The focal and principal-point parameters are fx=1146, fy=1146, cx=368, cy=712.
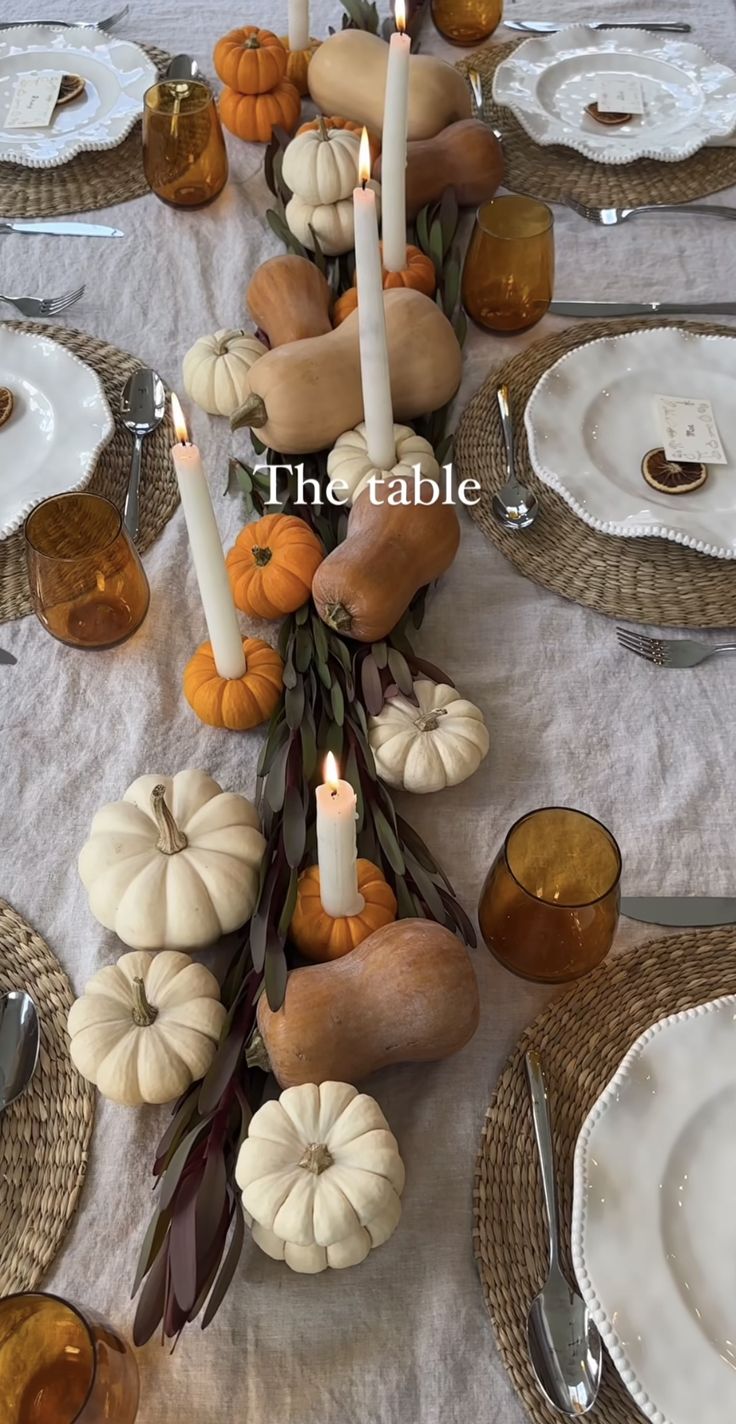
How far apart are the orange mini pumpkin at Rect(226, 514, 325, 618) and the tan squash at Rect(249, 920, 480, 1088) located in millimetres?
313

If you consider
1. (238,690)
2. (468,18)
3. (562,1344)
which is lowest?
(562,1344)

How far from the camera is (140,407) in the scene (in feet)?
3.40

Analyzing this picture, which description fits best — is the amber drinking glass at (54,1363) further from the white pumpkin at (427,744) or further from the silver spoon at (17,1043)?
the white pumpkin at (427,744)

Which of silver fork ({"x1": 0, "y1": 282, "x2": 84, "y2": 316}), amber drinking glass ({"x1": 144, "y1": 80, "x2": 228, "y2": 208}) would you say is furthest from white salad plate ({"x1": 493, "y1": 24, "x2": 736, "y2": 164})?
silver fork ({"x1": 0, "y1": 282, "x2": 84, "y2": 316})

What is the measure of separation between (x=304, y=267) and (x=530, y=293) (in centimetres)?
22

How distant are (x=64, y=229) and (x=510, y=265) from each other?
0.49 meters

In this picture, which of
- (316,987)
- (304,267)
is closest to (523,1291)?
(316,987)

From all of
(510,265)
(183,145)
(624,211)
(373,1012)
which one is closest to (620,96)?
(624,211)

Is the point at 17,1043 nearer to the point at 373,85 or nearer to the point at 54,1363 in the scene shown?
the point at 54,1363

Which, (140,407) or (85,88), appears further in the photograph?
(85,88)

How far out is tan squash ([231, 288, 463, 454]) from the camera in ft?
3.12

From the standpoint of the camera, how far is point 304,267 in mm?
1053

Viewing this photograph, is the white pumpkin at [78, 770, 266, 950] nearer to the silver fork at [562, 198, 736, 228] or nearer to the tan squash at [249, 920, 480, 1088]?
the tan squash at [249, 920, 480, 1088]

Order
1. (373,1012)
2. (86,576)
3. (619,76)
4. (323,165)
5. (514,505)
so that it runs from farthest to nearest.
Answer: (619,76), (323,165), (514,505), (86,576), (373,1012)
